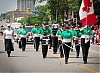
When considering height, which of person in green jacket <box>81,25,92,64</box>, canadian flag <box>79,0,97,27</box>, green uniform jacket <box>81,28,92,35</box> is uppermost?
canadian flag <box>79,0,97,27</box>

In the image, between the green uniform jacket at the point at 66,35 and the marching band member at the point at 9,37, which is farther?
the marching band member at the point at 9,37

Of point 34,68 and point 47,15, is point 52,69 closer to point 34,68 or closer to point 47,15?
point 34,68

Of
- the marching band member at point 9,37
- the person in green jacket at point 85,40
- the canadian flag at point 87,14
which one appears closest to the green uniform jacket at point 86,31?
the person in green jacket at point 85,40

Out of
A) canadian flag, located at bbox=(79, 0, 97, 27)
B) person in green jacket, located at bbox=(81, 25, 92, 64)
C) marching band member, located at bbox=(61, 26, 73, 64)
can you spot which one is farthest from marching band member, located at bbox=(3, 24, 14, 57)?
canadian flag, located at bbox=(79, 0, 97, 27)

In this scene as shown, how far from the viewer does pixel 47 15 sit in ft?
310

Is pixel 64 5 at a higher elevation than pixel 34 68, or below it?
higher

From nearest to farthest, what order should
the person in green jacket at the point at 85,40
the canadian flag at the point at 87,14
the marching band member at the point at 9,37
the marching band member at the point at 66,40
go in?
the canadian flag at the point at 87,14 → the marching band member at the point at 66,40 → the person in green jacket at the point at 85,40 → the marching band member at the point at 9,37

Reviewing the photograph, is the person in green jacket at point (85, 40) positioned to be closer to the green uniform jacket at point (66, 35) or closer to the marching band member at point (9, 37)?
the green uniform jacket at point (66, 35)

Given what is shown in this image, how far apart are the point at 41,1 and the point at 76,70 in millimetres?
53380

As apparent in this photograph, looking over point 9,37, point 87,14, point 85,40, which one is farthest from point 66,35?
point 9,37

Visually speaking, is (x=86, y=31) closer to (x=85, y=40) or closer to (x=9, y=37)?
(x=85, y=40)

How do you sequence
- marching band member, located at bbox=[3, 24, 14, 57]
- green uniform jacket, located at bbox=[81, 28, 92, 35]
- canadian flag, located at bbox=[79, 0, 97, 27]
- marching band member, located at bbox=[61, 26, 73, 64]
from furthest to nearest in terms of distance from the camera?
marching band member, located at bbox=[3, 24, 14, 57] → green uniform jacket, located at bbox=[81, 28, 92, 35] → marching band member, located at bbox=[61, 26, 73, 64] → canadian flag, located at bbox=[79, 0, 97, 27]

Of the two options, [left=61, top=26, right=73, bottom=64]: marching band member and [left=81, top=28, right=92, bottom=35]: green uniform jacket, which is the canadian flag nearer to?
[left=81, top=28, right=92, bottom=35]: green uniform jacket

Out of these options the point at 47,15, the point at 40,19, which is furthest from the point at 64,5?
the point at 40,19
